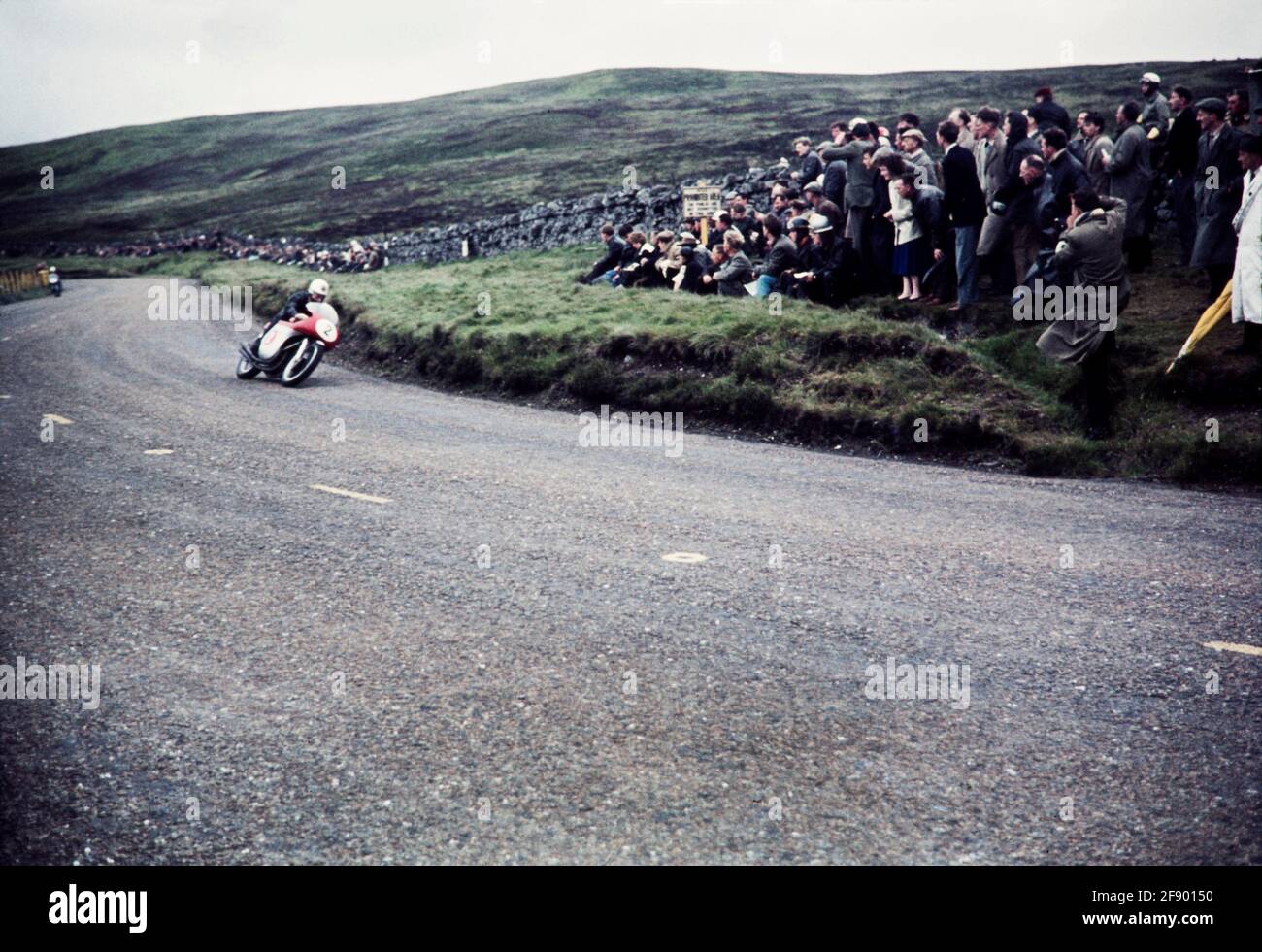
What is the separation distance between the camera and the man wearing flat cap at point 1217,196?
11.6m

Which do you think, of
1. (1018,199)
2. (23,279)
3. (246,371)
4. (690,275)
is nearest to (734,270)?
(690,275)

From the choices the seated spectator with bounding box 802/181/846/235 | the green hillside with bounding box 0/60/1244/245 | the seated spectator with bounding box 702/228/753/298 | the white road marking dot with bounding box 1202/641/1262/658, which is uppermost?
the green hillside with bounding box 0/60/1244/245

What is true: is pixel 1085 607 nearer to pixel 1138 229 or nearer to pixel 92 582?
pixel 92 582

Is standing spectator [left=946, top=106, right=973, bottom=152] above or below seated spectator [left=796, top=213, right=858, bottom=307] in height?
above

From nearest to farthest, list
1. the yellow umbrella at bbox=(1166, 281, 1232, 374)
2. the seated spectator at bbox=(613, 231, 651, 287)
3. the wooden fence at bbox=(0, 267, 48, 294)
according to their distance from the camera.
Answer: the yellow umbrella at bbox=(1166, 281, 1232, 374)
the seated spectator at bbox=(613, 231, 651, 287)
the wooden fence at bbox=(0, 267, 48, 294)

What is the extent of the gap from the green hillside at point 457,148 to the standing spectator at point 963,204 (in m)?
36.3

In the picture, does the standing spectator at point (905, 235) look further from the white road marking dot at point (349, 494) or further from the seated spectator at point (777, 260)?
the white road marking dot at point (349, 494)

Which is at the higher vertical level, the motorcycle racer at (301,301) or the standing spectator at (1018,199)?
the standing spectator at (1018,199)

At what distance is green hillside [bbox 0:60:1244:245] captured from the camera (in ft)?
202

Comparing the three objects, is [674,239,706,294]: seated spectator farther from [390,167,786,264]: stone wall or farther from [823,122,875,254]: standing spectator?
[390,167,786,264]: stone wall

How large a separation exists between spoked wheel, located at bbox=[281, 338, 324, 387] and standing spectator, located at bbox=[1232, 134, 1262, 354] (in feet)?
40.8

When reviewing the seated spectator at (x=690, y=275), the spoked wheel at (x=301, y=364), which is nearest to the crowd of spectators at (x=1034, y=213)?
the seated spectator at (x=690, y=275)

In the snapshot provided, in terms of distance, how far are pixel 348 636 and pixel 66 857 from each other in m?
2.10

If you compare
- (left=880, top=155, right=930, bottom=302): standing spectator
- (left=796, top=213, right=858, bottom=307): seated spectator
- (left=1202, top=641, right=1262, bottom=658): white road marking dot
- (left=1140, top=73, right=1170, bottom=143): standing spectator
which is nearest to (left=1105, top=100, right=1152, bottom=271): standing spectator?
(left=1140, top=73, right=1170, bottom=143): standing spectator
